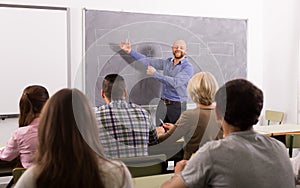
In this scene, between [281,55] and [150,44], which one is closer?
[150,44]

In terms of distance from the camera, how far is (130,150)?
254 centimetres

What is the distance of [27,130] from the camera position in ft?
9.14

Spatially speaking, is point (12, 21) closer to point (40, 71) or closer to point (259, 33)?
point (40, 71)

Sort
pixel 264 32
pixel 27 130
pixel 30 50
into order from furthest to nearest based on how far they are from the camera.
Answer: pixel 264 32 < pixel 30 50 < pixel 27 130

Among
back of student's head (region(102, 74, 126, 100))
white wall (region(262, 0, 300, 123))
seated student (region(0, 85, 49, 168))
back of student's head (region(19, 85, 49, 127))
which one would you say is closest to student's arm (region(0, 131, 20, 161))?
seated student (region(0, 85, 49, 168))

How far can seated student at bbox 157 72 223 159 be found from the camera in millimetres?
2678

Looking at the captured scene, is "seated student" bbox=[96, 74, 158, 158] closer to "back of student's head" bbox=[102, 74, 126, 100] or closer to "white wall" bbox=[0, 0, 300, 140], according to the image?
"back of student's head" bbox=[102, 74, 126, 100]

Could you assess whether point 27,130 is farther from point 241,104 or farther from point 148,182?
point 241,104

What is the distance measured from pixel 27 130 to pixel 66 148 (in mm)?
1438

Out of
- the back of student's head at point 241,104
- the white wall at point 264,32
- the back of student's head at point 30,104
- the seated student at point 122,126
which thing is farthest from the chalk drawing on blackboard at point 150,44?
the back of student's head at point 241,104

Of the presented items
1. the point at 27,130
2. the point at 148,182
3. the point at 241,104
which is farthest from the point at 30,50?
the point at 241,104

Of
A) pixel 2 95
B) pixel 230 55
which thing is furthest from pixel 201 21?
pixel 2 95

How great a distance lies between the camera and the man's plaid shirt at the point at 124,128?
239cm

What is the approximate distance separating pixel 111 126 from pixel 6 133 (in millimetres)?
2716
